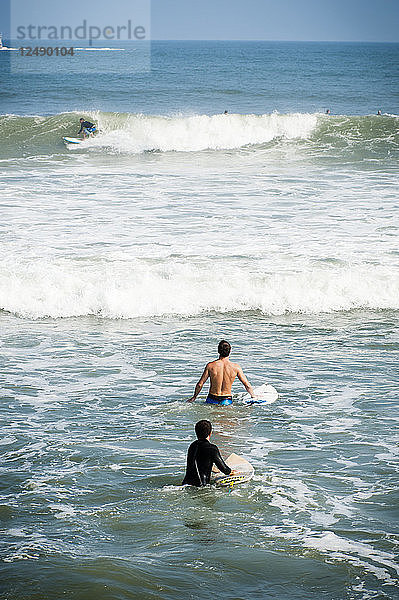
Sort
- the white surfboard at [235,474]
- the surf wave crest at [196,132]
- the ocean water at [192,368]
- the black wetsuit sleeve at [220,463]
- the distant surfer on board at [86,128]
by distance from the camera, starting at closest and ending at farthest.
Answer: the ocean water at [192,368] → the black wetsuit sleeve at [220,463] → the white surfboard at [235,474] → the surf wave crest at [196,132] → the distant surfer on board at [86,128]

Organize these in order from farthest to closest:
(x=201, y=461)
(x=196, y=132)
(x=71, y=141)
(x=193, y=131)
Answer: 1. (x=193, y=131)
2. (x=196, y=132)
3. (x=71, y=141)
4. (x=201, y=461)

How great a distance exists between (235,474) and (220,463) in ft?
0.83

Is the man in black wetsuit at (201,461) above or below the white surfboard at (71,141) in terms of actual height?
below

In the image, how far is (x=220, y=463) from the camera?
6.87m

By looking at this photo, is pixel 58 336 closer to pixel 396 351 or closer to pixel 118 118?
pixel 396 351

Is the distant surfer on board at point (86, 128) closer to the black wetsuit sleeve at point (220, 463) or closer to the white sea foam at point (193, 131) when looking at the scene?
the white sea foam at point (193, 131)

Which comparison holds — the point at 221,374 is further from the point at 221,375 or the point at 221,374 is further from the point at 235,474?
the point at 235,474

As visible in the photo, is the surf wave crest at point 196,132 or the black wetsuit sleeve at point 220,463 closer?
the black wetsuit sleeve at point 220,463

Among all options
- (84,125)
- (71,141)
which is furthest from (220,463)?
(84,125)

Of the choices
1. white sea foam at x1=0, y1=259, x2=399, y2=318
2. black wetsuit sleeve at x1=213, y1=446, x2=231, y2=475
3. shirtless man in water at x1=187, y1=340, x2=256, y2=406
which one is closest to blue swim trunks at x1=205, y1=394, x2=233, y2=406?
shirtless man in water at x1=187, y1=340, x2=256, y2=406

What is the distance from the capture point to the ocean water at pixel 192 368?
18.6ft

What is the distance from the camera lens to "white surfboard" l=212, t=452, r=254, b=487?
6941 millimetres

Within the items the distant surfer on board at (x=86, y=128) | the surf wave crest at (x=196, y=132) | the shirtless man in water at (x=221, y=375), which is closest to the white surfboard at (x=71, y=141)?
the surf wave crest at (x=196, y=132)

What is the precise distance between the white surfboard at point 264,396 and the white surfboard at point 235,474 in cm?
182
